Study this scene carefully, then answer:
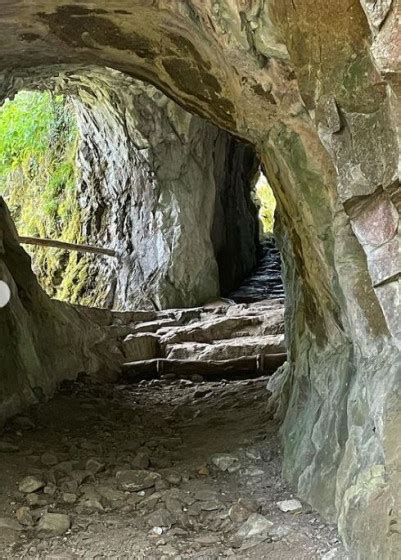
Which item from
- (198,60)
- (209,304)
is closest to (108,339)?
(209,304)

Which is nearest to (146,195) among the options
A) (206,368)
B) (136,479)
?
(206,368)

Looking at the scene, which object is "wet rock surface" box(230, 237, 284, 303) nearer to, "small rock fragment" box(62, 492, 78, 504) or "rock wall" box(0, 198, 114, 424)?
"rock wall" box(0, 198, 114, 424)

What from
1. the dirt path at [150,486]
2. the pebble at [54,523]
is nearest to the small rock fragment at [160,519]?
the dirt path at [150,486]

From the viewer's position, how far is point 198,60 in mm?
4191

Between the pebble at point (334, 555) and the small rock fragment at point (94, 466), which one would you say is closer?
the pebble at point (334, 555)

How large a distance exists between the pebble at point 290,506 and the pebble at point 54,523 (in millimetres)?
1223

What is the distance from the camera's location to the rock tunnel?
294 centimetres

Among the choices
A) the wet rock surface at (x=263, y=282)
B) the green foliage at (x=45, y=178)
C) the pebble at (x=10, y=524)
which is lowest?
the pebble at (x=10, y=524)

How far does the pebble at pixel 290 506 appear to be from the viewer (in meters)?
3.67

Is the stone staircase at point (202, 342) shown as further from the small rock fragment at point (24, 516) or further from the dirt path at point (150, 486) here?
the small rock fragment at point (24, 516)

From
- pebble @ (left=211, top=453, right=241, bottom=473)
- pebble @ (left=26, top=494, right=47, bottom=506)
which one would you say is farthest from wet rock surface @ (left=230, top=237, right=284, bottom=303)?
pebble @ (left=26, top=494, right=47, bottom=506)

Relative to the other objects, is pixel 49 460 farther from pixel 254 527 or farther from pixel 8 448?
pixel 254 527

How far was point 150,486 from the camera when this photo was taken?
163 inches

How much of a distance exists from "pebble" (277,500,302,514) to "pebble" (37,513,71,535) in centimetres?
122
